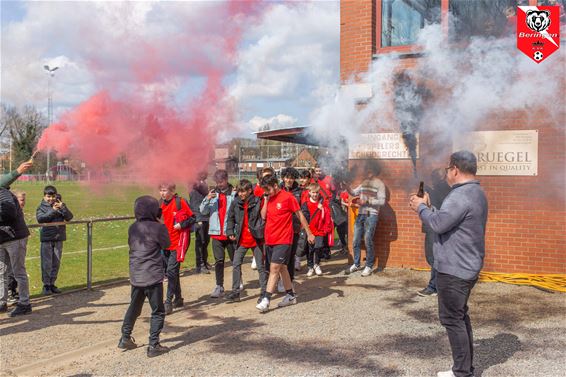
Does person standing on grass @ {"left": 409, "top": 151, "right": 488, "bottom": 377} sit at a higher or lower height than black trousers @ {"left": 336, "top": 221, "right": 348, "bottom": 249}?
higher

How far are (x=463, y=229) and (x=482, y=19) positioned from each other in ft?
17.3

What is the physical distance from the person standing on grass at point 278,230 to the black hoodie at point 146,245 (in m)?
1.85

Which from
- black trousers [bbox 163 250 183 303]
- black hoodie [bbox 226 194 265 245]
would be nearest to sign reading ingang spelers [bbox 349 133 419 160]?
black hoodie [bbox 226 194 265 245]

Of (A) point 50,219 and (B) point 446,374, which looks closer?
(B) point 446,374

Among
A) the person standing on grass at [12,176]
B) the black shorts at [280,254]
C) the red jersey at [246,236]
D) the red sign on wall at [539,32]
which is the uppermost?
the red sign on wall at [539,32]

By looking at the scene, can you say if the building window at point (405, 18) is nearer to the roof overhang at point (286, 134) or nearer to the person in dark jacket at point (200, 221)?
the roof overhang at point (286, 134)

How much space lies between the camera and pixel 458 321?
4.24m

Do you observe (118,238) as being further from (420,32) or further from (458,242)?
(458,242)

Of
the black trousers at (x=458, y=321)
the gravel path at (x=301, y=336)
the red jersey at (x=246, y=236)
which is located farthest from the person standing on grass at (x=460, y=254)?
the red jersey at (x=246, y=236)

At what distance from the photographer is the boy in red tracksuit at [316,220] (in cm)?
934

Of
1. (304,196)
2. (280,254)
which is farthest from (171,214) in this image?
(304,196)

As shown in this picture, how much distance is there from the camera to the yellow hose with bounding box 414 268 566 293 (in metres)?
7.78

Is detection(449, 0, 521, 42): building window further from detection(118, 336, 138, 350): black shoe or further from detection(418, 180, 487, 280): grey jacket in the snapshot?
detection(118, 336, 138, 350): black shoe

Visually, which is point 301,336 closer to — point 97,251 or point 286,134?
point 286,134
